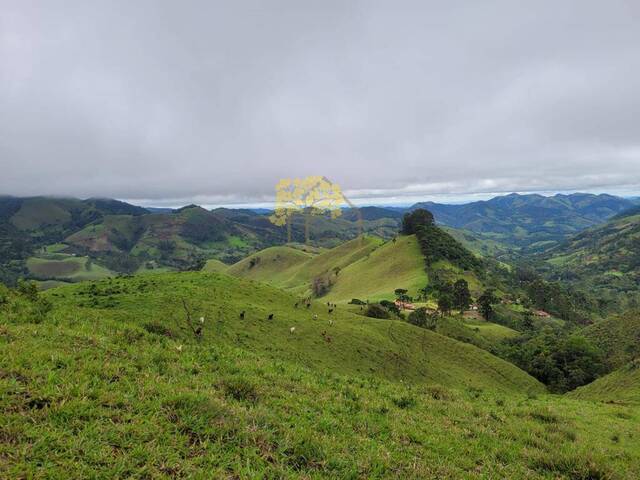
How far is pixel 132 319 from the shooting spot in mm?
25844

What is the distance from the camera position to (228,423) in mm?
8242

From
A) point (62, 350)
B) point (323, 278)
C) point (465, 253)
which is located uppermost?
point (62, 350)

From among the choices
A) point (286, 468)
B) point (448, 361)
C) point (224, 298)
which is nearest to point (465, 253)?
point (448, 361)

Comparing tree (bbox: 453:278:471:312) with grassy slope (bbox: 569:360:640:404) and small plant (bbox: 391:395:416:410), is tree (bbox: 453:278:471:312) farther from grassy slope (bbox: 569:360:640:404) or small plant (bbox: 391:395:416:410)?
small plant (bbox: 391:395:416:410)

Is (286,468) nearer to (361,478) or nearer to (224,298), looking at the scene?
(361,478)

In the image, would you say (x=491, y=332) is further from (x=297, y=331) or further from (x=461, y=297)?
(x=297, y=331)

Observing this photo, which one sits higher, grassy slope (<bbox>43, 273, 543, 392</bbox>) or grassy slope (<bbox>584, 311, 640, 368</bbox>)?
grassy slope (<bbox>43, 273, 543, 392</bbox>)

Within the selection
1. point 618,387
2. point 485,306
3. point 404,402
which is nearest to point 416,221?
point 485,306

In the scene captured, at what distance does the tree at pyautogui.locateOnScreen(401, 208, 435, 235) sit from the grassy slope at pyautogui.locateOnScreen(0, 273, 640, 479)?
161022 millimetres

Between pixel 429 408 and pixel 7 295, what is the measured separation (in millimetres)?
Answer: 19950

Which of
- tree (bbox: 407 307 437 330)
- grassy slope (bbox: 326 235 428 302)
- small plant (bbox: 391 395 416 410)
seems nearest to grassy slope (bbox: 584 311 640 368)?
tree (bbox: 407 307 437 330)

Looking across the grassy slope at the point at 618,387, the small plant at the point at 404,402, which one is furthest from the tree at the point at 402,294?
the small plant at the point at 404,402

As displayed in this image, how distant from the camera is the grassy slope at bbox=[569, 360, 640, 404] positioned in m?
33.4

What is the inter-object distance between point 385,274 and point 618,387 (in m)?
115
